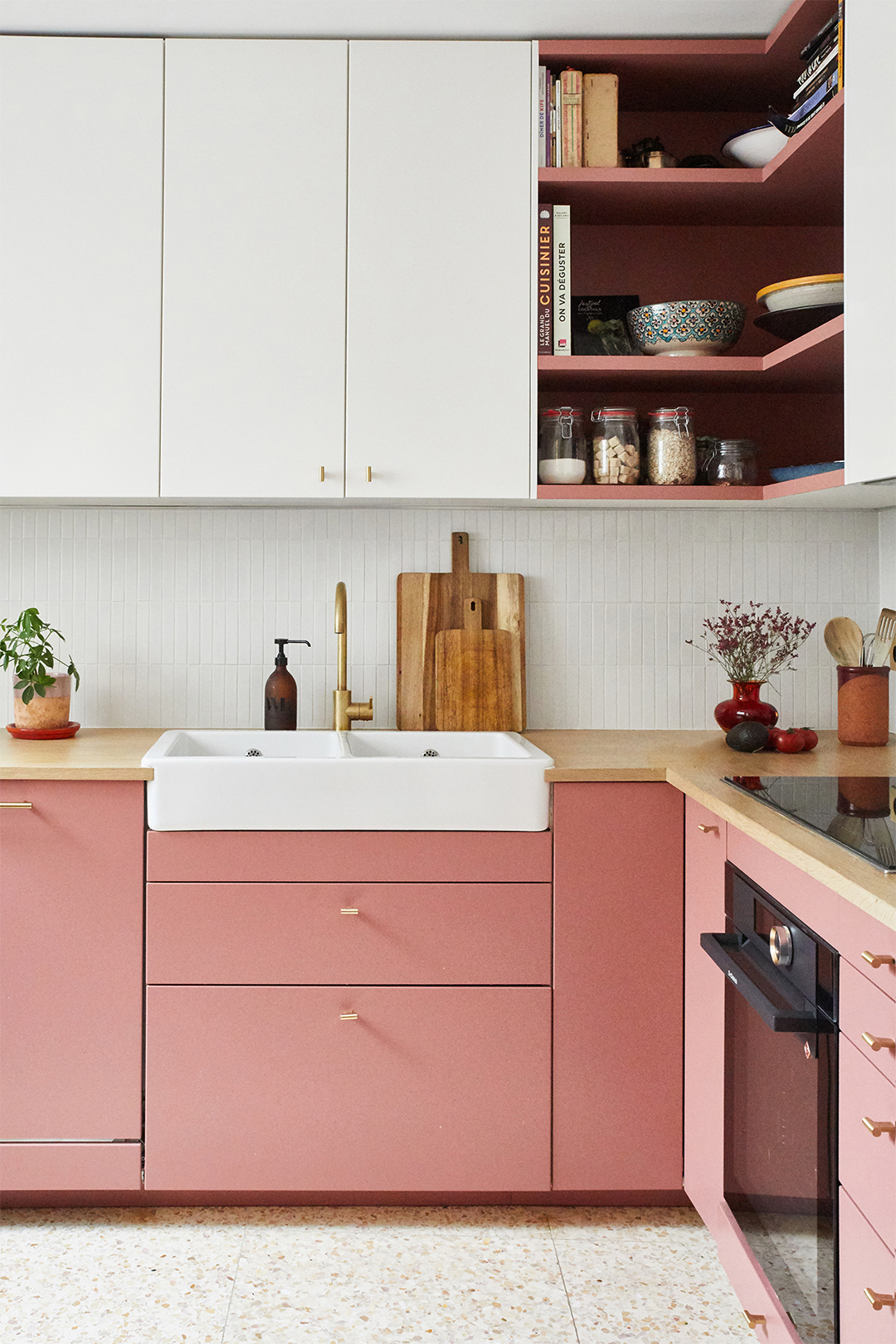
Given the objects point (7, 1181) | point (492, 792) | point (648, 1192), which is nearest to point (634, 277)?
point (492, 792)

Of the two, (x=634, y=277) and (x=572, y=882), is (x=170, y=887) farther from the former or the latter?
(x=634, y=277)

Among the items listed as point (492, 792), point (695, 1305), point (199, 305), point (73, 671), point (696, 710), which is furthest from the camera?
point (696, 710)

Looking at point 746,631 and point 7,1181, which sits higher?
point 746,631

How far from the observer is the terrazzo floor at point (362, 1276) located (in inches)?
68.2

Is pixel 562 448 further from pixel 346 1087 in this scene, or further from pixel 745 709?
pixel 346 1087

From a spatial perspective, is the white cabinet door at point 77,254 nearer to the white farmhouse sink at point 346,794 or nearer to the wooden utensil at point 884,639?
the white farmhouse sink at point 346,794

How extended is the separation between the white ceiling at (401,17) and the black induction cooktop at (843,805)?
5.05 feet

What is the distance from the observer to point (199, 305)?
2.21m

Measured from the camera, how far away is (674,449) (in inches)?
89.7

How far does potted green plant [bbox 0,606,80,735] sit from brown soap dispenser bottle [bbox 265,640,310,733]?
46 cm

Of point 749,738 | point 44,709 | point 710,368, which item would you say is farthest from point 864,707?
point 44,709

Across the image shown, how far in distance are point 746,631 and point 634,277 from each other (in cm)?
90

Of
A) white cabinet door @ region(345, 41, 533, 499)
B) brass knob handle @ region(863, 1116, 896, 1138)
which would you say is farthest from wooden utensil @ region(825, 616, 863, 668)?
brass knob handle @ region(863, 1116, 896, 1138)

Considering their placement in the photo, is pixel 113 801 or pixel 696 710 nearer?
pixel 113 801
